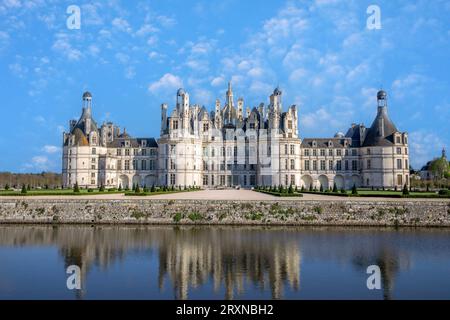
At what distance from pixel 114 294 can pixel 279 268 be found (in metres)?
7.05

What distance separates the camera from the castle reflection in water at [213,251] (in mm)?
16453

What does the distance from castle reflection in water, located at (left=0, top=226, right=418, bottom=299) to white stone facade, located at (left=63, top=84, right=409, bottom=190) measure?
3463 cm

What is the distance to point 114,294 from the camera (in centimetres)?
1481

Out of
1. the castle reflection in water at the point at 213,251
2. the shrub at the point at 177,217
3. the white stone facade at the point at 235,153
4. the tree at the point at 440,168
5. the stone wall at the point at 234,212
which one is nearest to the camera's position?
the castle reflection in water at the point at 213,251

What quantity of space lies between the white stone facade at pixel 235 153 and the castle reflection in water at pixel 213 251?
34632 millimetres

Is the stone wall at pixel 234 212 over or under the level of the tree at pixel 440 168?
under

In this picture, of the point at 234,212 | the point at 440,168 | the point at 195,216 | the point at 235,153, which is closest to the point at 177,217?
the point at 195,216

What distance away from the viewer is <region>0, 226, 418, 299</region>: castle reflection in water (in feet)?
54.0

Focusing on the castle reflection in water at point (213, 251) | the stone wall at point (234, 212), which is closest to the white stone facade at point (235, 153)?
the stone wall at point (234, 212)

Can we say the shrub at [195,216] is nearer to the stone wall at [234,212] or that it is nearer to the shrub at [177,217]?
the stone wall at [234,212]

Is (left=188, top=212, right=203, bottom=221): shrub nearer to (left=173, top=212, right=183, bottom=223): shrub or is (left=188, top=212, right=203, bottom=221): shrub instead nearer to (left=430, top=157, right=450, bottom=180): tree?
(left=173, top=212, right=183, bottom=223): shrub

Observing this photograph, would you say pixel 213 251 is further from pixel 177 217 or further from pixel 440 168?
pixel 440 168

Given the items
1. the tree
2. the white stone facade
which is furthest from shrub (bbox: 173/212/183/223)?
the tree
